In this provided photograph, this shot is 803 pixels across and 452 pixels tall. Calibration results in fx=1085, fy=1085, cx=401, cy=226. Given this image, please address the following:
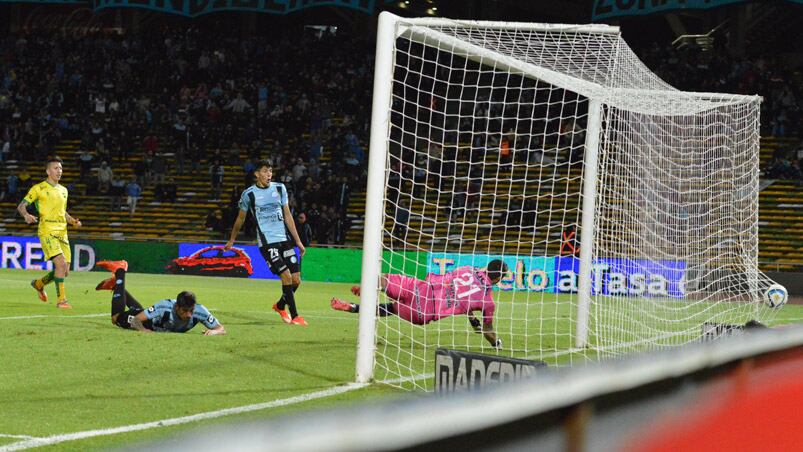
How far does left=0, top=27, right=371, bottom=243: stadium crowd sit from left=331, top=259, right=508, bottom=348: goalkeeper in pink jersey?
19.3 m

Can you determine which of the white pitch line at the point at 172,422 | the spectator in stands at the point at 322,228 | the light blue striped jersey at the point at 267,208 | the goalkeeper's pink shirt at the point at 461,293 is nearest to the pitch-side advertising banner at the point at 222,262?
the spectator in stands at the point at 322,228

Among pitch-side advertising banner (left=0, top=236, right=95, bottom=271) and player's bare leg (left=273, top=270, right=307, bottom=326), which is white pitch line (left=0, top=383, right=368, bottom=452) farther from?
pitch-side advertising banner (left=0, top=236, right=95, bottom=271)

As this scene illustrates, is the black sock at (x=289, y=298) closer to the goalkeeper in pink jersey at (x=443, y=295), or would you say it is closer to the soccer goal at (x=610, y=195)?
the soccer goal at (x=610, y=195)

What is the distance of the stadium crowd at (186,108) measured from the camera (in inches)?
1254

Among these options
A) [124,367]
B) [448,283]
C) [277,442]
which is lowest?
[124,367]

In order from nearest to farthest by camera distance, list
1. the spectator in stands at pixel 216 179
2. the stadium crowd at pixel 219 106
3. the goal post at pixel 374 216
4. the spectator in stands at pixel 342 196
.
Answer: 1. the goal post at pixel 374 216
2. the spectator in stands at pixel 342 196
3. the stadium crowd at pixel 219 106
4. the spectator in stands at pixel 216 179

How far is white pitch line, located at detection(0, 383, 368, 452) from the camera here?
495 centimetres

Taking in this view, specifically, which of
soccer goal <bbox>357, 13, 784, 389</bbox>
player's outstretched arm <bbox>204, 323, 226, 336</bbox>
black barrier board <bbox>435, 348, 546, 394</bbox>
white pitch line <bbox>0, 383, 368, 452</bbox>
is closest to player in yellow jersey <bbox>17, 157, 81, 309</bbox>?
player's outstretched arm <bbox>204, 323, 226, 336</bbox>

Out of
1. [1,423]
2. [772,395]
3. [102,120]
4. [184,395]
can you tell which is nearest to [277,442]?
[772,395]

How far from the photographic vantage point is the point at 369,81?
33.7 m

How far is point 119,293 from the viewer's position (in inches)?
428

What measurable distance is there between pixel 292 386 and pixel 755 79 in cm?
2576

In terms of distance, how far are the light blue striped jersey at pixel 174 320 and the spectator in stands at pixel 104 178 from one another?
22387mm

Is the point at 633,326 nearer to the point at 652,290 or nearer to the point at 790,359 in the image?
the point at 652,290
